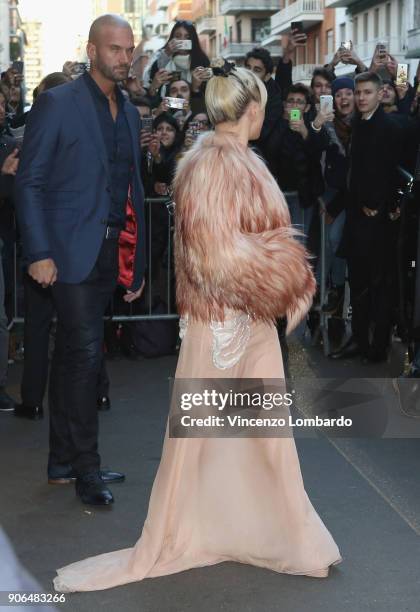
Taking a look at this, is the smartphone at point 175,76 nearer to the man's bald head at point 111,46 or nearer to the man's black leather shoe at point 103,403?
the man's black leather shoe at point 103,403

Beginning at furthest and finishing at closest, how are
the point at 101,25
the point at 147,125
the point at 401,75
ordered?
the point at 401,75 → the point at 147,125 → the point at 101,25

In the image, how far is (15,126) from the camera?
11484 mm

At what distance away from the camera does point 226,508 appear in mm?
4500

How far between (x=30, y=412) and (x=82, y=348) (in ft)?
6.76

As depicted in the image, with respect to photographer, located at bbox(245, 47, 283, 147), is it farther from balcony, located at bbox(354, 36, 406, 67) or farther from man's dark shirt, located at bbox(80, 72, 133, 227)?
balcony, located at bbox(354, 36, 406, 67)

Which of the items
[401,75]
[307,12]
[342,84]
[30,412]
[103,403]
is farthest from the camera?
[307,12]

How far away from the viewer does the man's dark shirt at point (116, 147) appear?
552 centimetres

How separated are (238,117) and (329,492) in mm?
2049

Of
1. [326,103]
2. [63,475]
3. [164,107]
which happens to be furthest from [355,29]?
[63,475]

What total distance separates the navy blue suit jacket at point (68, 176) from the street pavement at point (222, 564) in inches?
43.4

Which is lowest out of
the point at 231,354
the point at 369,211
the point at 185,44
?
the point at 369,211

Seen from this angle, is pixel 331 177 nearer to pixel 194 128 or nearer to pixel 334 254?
pixel 334 254

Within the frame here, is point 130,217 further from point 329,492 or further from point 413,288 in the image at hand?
point 413,288

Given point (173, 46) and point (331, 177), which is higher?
point (173, 46)
